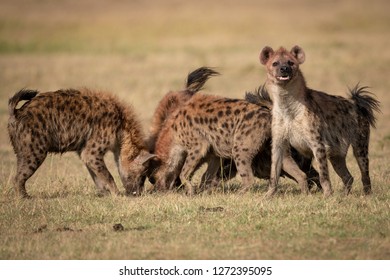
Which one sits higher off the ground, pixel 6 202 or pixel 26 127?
pixel 26 127

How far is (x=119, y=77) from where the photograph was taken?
1838 cm

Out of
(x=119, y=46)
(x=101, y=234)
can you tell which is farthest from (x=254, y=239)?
(x=119, y=46)

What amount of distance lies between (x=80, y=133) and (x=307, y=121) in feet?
7.26

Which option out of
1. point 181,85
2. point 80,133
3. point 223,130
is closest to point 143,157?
point 80,133

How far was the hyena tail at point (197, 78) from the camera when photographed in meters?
9.38

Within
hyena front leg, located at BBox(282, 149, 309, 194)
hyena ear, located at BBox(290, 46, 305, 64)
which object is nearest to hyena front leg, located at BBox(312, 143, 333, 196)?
hyena front leg, located at BBox(282, 149, 309, 194)

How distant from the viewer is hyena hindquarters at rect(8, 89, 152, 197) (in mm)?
8055

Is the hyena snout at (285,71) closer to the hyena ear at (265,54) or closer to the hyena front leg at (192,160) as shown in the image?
the hyena ear at (265,54)

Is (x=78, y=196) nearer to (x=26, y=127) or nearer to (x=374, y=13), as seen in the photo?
(x=26, y=127)

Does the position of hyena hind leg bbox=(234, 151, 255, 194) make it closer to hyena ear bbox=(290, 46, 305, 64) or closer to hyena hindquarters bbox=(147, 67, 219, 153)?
hyena ear bbox=(290, 46, 305, 64)

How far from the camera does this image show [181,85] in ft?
56.1

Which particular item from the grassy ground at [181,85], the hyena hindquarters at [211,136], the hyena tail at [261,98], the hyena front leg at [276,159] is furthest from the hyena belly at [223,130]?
the grassy ground at [181,85]
